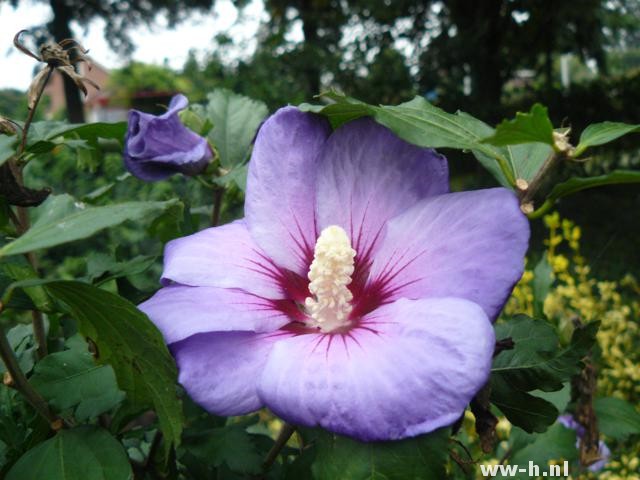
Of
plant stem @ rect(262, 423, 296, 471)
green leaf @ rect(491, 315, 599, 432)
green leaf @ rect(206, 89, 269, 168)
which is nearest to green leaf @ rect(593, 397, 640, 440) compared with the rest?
green leaf @ rect(491, 315, 599, 432)

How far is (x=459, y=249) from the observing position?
1.61 ft

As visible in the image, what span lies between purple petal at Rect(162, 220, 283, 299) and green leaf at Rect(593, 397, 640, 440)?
0.65m

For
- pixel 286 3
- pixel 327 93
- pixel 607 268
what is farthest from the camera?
pixel 286 3

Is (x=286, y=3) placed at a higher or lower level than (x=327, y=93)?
lower

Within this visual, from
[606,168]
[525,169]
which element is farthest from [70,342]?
[606,168]

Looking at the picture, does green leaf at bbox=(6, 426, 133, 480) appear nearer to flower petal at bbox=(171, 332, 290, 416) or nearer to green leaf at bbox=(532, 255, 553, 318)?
flower petal at bbox=(171, 332, 290, 416)

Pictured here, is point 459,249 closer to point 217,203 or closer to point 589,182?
point 589,182

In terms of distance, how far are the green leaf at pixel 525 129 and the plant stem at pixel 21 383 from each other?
1.28 feet

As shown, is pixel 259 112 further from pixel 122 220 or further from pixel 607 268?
pixel 607 268

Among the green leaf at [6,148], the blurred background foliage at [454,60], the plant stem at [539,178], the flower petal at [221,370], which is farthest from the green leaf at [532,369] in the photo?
the blurred background foliage at [454,60]

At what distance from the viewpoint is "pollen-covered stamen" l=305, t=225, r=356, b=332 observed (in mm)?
549

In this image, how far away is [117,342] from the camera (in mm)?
477

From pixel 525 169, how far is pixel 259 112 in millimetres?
384

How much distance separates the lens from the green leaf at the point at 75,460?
0.53 metres
